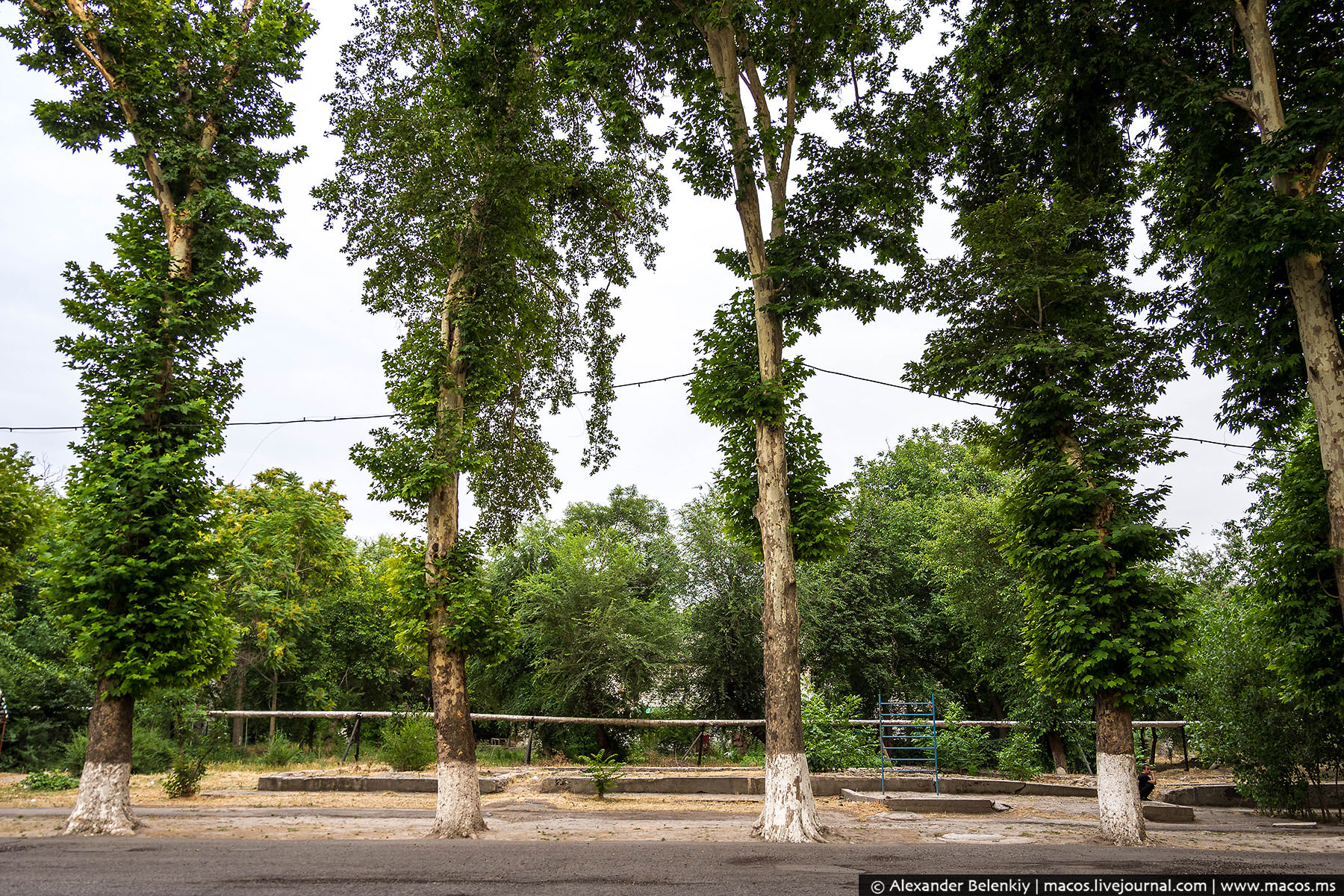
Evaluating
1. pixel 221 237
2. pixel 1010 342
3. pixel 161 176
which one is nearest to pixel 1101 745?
pixel 1010 342

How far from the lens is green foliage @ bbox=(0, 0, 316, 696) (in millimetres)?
9305

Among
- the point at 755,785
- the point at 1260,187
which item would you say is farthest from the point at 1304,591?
the point at 755,785

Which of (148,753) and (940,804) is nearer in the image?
(940,804)

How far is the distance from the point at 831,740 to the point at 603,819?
7827 mm

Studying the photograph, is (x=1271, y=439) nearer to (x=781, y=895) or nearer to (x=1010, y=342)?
(x=1010, y=342)

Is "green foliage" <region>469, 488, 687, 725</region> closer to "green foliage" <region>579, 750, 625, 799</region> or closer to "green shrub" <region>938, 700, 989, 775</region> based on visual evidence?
"green foliage" <region>579, 750, 625, 799</region>

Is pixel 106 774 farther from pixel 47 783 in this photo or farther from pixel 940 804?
pixel 940 804

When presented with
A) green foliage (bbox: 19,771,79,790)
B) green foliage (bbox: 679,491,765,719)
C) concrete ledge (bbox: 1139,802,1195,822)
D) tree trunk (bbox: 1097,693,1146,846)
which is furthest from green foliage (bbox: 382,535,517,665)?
green foliage (bbox: 679,491,765,719)

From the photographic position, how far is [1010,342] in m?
11.4

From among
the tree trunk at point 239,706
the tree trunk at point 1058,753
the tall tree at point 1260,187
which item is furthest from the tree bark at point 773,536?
the tree trunk at point 239,706

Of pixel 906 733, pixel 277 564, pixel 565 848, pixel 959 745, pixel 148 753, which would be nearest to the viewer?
pixel 565 848

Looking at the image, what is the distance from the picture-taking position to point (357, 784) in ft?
45.8

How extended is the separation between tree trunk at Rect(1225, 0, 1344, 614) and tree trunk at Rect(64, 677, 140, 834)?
626 inches

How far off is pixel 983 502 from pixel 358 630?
936 inches
